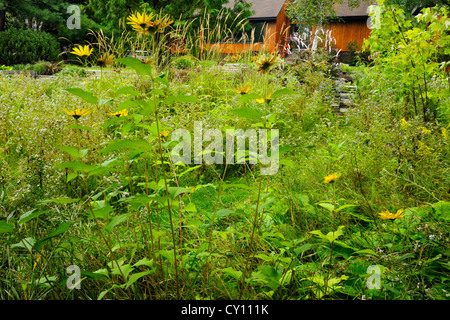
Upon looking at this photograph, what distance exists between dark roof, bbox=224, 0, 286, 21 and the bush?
42.1 ft

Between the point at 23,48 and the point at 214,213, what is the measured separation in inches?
603

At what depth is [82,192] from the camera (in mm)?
2549

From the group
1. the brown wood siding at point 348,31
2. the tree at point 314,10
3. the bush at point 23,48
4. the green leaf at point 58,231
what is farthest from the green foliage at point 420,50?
the brown wood siding at point 348,31

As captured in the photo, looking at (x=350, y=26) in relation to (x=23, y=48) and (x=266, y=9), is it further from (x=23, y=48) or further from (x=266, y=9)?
(x=23, y=48)

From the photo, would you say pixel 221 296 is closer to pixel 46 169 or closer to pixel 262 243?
pixel 262 243

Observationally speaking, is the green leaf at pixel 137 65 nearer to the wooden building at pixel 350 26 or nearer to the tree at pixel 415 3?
the tree at pixel 415 3

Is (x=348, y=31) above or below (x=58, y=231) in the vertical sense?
above

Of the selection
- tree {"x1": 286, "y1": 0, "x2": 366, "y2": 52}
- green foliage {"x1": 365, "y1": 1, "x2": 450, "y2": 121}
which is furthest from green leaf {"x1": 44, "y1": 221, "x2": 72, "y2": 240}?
tree {"x1": 286, "y1": 0, "x2": 366, "y2": 52}

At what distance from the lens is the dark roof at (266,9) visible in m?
22.9

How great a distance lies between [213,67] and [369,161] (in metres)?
3.15

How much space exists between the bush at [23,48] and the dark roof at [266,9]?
12843mm

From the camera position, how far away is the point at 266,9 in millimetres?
23703

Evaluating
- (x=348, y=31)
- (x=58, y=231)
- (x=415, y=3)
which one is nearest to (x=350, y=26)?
(x=348, y=31)

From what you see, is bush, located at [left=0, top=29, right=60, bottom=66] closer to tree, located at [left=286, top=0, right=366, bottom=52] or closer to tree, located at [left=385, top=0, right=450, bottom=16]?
tree, located at [left=286, top=0, right=366, bottom=52]
